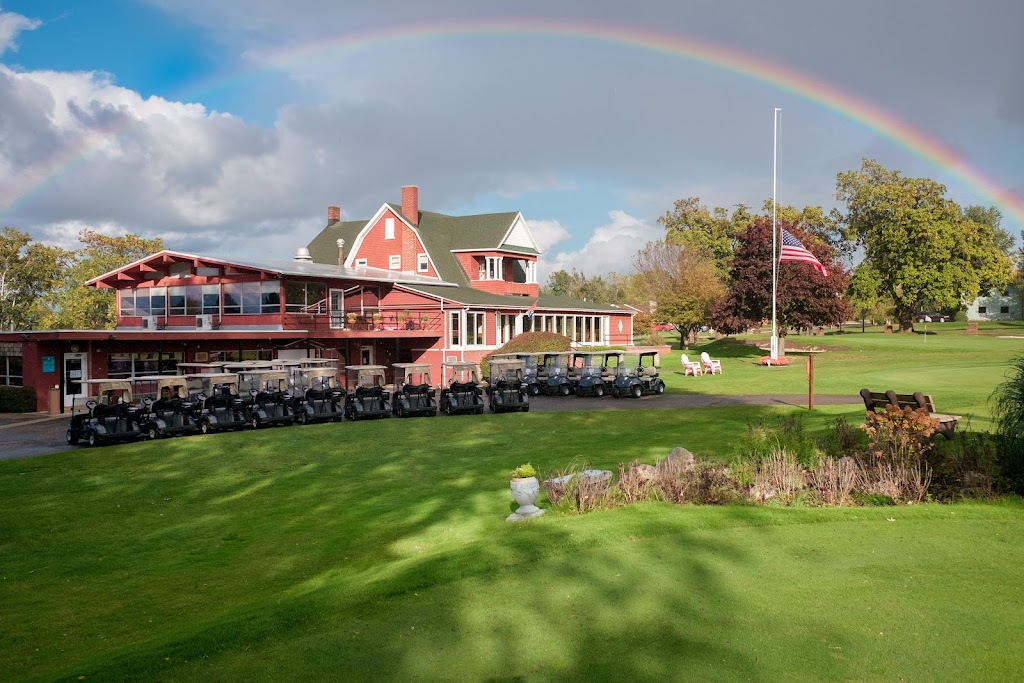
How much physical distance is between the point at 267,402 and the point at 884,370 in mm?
28071

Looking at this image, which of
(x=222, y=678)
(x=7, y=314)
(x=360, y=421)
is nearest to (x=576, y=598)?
(x=222, y=678)

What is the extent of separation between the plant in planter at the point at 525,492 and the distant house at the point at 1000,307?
108 meters

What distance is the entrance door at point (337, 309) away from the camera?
123ft

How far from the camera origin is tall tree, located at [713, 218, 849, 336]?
49625mm

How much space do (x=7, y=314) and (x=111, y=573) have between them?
2005 inches

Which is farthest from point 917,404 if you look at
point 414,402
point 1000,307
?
point 1000,307

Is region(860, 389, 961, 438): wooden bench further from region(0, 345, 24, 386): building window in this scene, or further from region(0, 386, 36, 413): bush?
region(0, 345, 24, 386): building window

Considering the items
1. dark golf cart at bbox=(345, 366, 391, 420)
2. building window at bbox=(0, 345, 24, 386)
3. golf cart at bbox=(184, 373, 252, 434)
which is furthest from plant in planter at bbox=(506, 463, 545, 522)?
building window at bbox=(0, 345, 24, 386)

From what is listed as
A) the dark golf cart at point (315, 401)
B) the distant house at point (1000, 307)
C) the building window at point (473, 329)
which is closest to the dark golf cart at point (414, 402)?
the dark golf cart at point (315, 401)

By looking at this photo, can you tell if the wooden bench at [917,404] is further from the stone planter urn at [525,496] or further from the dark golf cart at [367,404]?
the dark golf cart at [367,404]

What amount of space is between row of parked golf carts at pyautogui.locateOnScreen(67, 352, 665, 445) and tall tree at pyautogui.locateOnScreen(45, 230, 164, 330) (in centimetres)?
2474

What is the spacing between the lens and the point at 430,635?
6656mm

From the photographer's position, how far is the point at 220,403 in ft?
73.8

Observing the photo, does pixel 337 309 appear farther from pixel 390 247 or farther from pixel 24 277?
pixel 24 277
